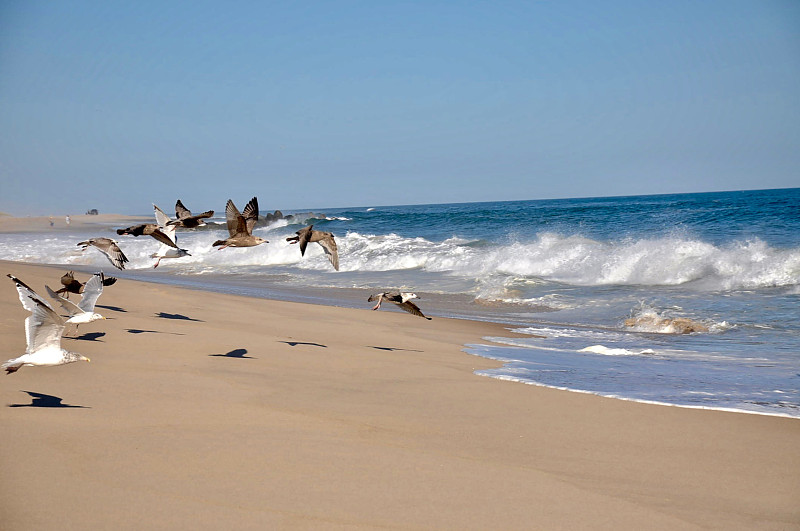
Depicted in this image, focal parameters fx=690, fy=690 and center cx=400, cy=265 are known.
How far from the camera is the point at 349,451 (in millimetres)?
3988

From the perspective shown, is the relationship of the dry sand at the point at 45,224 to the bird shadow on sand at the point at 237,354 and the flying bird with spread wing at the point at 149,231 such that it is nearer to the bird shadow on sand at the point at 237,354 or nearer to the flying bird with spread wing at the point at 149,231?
the flying bird with spread wing at the point at 149,231

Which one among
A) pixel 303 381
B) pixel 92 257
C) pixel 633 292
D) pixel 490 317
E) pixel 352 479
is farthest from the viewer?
pixel 92 257

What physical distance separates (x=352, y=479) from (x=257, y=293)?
1247 cm

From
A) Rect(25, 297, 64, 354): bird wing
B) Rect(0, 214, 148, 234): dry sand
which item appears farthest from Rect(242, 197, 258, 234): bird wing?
Rect(0, 214, 148, 234): dry sand

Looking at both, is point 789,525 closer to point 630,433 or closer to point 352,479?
point 630,433

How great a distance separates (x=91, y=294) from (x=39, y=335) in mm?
2348

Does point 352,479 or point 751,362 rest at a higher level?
point 352,479

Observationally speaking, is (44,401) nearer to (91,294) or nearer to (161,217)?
(91,294)

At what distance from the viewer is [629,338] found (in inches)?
391

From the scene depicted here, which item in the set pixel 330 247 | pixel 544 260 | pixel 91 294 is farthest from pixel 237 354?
pixel 544 260

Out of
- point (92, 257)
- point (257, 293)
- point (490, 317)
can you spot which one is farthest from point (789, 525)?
point (92, 257)

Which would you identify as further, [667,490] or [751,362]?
[751,362]

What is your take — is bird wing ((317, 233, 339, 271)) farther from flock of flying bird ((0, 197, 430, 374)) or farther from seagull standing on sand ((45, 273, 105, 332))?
seagull standing on sand ((45, 273, 105, 332))

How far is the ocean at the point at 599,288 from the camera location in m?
7.16
